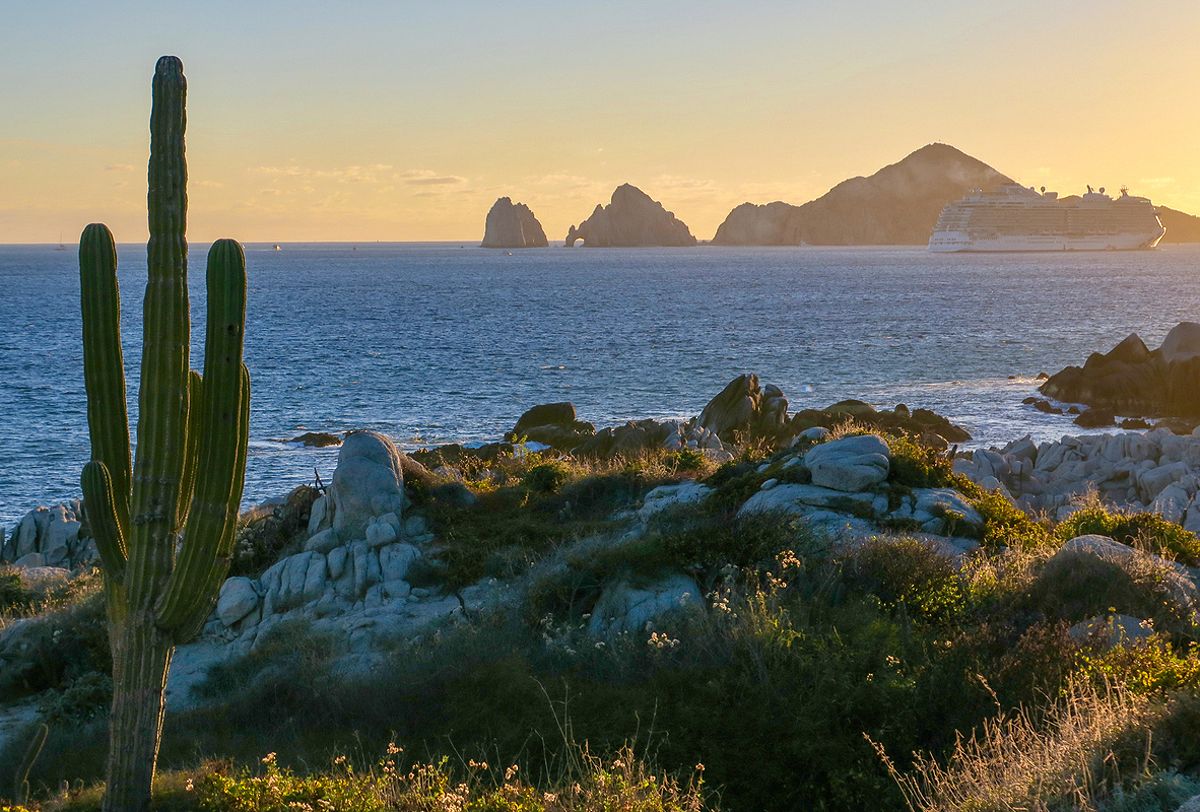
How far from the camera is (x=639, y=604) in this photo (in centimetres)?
1135

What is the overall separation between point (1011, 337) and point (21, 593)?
6517 cm

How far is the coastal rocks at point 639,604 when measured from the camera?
430 inches

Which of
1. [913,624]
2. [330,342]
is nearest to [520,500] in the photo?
[913,624]

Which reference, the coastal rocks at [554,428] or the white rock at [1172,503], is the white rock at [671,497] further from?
the coastal rocks at [554,428]

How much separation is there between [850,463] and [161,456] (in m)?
10.1

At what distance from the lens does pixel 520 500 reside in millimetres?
17328

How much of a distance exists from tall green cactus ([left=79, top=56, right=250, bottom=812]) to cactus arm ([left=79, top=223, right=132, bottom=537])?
0.01m

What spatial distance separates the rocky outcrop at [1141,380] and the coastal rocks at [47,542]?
38.0 metres

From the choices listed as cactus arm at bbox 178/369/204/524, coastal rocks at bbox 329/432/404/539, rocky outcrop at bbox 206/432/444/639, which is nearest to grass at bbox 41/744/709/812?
cactus arm at bbox 178/369/204/524

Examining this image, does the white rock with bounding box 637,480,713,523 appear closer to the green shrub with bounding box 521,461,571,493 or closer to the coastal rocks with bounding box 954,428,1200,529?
the green shrub with bounding box 521,461,571,493

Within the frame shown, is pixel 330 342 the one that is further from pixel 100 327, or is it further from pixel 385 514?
pixel 100 327

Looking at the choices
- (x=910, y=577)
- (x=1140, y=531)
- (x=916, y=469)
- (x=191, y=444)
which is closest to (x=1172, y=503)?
(x=1140, y=531)

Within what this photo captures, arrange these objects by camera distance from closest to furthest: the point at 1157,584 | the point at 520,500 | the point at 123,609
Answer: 1. the point at 123,609
2. the point at 1157,584
3. the point at 520,500

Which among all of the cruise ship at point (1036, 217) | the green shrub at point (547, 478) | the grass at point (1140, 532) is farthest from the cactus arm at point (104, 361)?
the cruise ship at point (1036, 217)
